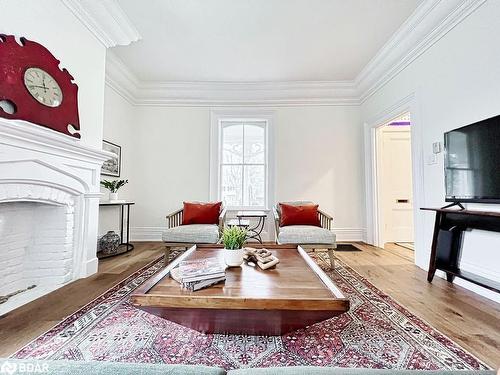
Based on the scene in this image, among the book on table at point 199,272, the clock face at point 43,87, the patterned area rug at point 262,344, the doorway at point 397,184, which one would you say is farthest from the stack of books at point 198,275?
the doorway at point 397,184

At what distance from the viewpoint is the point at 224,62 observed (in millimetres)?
3877

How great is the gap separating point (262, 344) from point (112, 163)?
12.0 ft

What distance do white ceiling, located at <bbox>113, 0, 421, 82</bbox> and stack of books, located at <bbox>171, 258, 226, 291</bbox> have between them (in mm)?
2706

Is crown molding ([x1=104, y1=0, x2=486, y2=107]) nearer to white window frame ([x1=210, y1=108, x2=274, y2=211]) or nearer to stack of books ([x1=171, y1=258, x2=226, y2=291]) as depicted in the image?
white window frame ([x1=210, y1=108, x2=274, y2=211])

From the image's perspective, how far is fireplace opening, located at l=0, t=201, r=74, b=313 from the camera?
7.10 feet

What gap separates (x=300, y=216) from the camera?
3.37 meters

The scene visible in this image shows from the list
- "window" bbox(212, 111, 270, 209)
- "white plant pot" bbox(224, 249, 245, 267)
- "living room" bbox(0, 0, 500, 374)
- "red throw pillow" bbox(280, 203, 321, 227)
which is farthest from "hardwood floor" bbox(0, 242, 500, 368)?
"window" bbox(212, 111, 270, 209)

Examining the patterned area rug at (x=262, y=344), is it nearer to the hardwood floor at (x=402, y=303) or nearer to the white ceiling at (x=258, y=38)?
the hardwood floor at (x=402, y=303)

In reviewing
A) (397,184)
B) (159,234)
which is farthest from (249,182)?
(397,184)

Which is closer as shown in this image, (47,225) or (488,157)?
(488,157)

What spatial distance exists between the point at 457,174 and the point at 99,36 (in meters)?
4.06

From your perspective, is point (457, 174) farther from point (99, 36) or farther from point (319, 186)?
point (99, 36)

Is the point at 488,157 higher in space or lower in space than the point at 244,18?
lower

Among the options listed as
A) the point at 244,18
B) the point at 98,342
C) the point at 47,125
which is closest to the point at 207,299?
the point at 98,342
